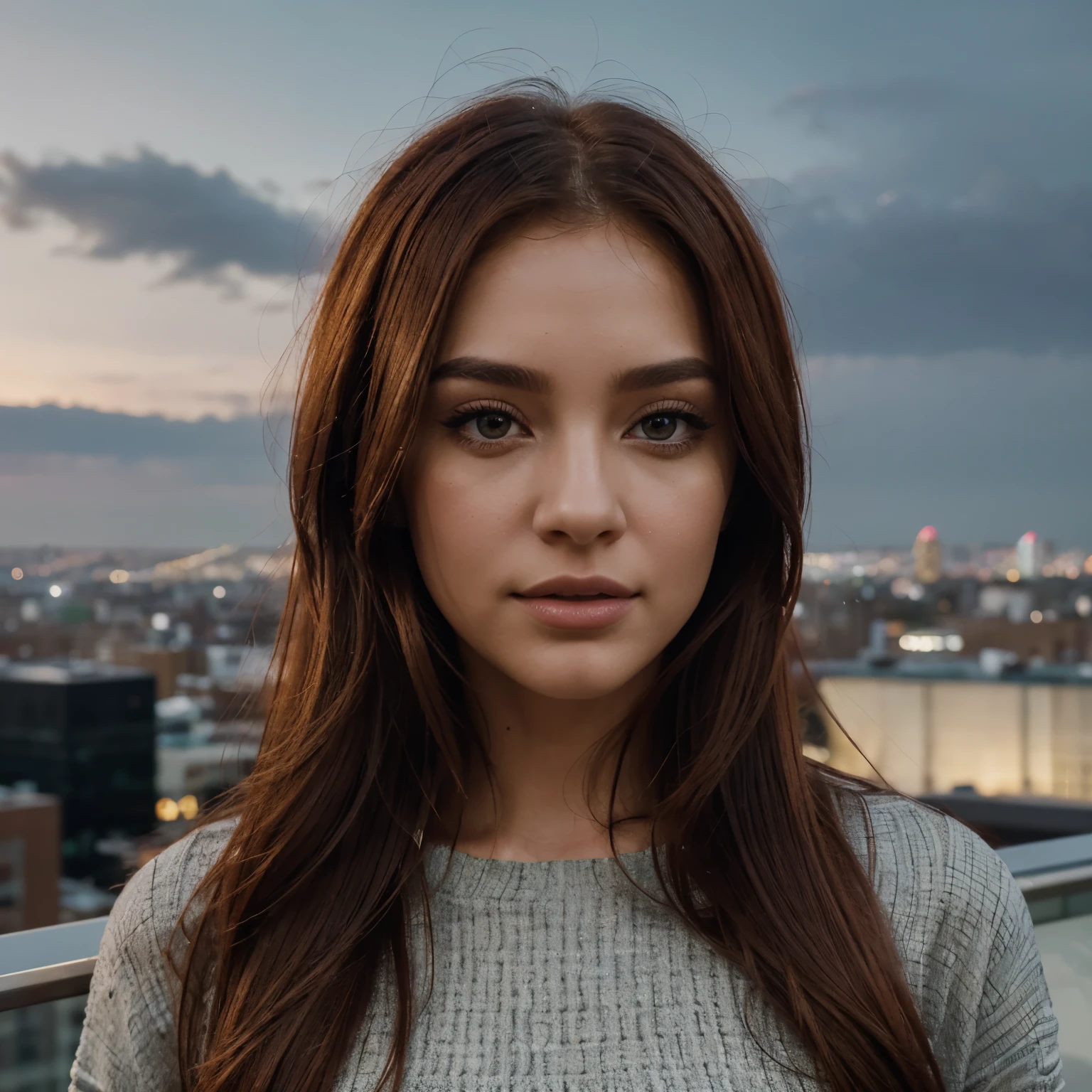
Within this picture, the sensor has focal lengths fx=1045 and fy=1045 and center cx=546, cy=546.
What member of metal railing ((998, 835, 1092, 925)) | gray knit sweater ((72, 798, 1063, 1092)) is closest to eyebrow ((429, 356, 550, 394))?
gray knit sweater ((72, 798, 1063, 1092))

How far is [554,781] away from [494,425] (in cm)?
36

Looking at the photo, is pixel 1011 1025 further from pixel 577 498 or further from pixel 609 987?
pixel 577 498

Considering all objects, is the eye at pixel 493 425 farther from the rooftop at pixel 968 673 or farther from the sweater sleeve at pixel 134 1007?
the rooftop at pixel 968 673

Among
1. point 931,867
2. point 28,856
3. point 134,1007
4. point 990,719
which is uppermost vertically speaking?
point 931,867

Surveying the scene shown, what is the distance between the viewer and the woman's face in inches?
32.7

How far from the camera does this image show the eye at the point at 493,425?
0.86 m

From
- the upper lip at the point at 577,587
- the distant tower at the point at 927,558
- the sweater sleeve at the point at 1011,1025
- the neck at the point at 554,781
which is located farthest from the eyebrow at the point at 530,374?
the distant tower at the point at 927,558

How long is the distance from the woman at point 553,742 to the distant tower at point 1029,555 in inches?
123

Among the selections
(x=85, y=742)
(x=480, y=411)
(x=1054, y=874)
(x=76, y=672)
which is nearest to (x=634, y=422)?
(x=480, y=411)

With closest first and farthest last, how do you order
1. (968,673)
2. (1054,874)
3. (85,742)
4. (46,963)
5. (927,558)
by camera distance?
(46,963)
(1054,874)
(927,558)
(968,673)
(85,742)

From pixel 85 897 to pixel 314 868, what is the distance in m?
3.15

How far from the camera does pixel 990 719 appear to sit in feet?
12.9

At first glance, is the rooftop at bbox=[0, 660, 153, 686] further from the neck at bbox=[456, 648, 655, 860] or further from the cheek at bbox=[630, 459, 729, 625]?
the cheek at bbox=[630, 459, 729, 625]

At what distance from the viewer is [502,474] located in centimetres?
85
